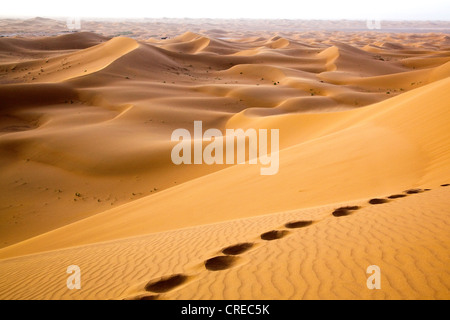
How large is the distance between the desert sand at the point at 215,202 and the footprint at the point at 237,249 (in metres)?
→ 0.03

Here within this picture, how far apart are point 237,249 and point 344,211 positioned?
1891 mm

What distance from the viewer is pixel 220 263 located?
4.10 meters

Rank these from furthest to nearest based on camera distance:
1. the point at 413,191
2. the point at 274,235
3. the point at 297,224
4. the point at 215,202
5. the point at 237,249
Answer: the point at 215,202
the point at 413,191
the point at 297,224
the point at 274,235
the point at 237,249

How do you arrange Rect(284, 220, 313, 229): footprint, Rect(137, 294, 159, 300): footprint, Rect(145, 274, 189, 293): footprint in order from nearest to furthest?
1. Rect(137, 294, 159, 300): footprint
2. Rect(145, 274, 189, 293): footprint
3. Rect(284, 220, 313, 229): footprint

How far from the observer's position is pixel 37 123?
20.2 metres

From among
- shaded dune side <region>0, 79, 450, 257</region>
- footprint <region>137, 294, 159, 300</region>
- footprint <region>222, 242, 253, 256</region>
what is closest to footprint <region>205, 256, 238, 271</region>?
footprint <region>222, 242, 253, 256</region>

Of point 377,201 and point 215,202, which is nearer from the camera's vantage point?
point 377,201

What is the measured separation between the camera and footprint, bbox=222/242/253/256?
437 centimetres

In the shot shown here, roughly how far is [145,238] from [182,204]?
249 cm

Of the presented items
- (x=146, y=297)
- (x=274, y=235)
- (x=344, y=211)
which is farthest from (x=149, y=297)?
(x=344, y=211)

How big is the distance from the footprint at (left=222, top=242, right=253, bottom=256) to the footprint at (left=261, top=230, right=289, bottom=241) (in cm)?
32

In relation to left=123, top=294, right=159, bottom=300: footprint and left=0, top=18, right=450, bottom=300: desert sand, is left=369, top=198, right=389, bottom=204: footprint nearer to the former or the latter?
left=0, top=18, right=450, bottom=300: desert sand

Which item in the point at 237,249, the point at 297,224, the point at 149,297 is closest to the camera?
the point at 149,297

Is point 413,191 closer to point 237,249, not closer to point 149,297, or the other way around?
point 237,249
